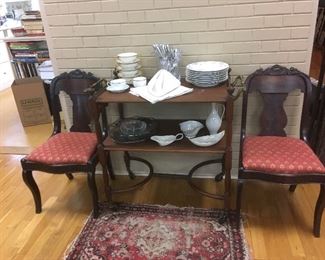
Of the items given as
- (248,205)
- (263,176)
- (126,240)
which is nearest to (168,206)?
(126,240)

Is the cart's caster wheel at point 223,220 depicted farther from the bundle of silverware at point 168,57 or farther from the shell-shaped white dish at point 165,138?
the bundle of silverware at point 168,57

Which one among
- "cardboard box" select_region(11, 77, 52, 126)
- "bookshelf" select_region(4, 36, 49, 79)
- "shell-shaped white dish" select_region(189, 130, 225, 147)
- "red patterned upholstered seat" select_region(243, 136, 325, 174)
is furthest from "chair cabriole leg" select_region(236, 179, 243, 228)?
"bookshelf" select_region(4, 36, 49, 79)

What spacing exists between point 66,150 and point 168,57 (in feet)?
2.79

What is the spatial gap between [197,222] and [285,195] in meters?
0.67

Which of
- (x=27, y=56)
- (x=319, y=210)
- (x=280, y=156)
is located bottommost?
(x=319, y=210)

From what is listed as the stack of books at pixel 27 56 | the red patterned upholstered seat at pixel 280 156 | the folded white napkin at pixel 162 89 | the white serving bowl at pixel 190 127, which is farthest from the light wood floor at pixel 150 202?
the stack of books at pixel 27 56

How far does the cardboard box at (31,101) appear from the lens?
323 centimetres

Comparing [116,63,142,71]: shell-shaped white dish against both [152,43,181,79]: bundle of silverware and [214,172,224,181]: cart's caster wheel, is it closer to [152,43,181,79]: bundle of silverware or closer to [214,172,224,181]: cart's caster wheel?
[152,43,181,79]: bundle of silverware

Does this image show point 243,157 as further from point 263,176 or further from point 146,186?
point 146,186

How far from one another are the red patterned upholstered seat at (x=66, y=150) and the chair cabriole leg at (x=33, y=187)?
0.41 feet

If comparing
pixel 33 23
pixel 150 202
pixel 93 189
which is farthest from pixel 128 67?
pixel 33 23

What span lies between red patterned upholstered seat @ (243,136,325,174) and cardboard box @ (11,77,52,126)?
2396 mm

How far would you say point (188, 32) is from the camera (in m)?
1.88

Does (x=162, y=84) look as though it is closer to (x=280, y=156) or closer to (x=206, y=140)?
(x=206, y=140)
